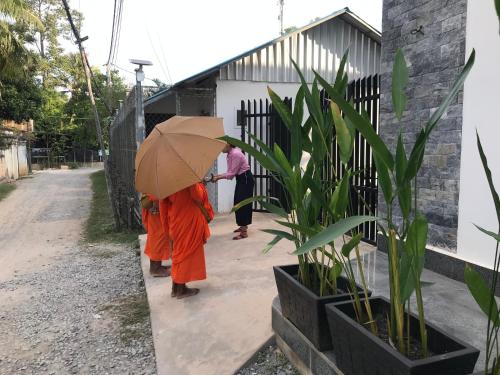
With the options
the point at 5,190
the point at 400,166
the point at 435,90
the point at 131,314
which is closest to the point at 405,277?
the point at 400,166

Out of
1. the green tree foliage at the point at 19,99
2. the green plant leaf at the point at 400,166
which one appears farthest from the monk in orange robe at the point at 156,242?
the green tree foliage at the point at 19,99

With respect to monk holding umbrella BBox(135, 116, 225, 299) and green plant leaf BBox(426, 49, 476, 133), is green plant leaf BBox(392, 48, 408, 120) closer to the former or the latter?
green plant leaf BBox(426, 49, 476, 133)

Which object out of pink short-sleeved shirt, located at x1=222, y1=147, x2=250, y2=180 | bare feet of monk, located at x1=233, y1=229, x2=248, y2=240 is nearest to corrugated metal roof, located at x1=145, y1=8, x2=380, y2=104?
pink short-sleeved shirt, located at x1=222, y1=147, x2=250, y2=180

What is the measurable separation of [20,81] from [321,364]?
2222 centimetres

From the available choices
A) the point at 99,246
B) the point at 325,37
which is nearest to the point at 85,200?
the point at 99,246

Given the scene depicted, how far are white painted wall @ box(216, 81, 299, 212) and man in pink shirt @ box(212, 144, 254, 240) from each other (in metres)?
1.80

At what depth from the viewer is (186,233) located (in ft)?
12.8

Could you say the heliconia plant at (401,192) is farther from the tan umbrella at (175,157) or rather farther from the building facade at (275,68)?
the building facade at (275,68)

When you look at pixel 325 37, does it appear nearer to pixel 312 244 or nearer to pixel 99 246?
pixel 99 246

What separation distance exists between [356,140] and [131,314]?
3.37 metres

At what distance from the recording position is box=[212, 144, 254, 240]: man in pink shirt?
233 inches

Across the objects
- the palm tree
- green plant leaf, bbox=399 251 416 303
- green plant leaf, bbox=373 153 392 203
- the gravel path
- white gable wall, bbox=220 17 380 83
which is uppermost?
the palm tree

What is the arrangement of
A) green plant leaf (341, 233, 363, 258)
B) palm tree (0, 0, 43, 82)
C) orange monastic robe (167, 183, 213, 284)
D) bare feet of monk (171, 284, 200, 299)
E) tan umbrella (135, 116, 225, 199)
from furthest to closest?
palm tree (0, 0, 43, 82)
bare feet of monk (171, 284, 200, 299)
orange monastic robe (167, 183, 213, 284)
tan umbrella (135, 116, 225, 199)
green plant leaf (341, 233, 363, 258)

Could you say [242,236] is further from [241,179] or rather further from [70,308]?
[70,308]
